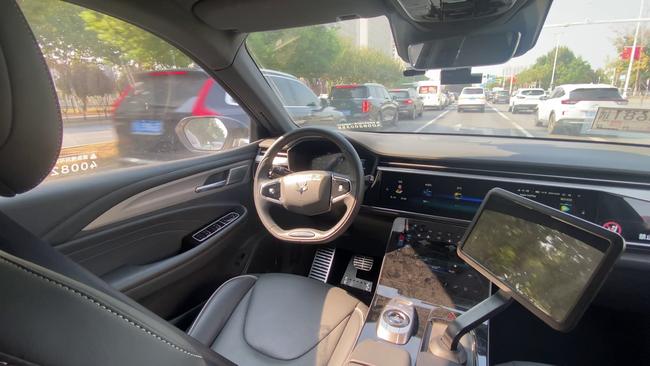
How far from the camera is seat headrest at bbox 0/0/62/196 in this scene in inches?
28.7

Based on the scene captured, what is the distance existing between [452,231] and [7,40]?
6.48 feet

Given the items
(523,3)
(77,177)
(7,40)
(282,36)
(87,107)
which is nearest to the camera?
(7,40)

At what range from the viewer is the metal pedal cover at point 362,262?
2617mm

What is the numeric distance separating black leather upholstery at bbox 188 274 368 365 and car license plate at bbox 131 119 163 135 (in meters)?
1.09

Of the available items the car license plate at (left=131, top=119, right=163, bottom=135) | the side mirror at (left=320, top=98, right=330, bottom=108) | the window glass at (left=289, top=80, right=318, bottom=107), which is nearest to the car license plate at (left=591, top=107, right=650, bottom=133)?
the side mirror at (left=320, top=98, right=330, bottom=108)

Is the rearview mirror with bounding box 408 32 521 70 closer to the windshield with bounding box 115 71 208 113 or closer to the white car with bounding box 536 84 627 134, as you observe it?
the white car with bounding box 536 84 627 134

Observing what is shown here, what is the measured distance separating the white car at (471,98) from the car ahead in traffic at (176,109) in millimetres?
867

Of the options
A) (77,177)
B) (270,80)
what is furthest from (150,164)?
(270,80)

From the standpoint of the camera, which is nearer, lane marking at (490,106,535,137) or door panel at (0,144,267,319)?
door panel at (0,144,267,319)

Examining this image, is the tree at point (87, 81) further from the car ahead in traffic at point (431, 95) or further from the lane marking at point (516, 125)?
the lane marking at point (516, 125)

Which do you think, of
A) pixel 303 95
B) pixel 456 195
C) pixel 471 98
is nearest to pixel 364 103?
pixel 303 95

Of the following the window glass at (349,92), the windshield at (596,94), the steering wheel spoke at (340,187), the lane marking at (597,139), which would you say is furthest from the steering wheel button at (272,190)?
the lane marking at (597,139)

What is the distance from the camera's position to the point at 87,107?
188cm

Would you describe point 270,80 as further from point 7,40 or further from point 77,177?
point 7,40
